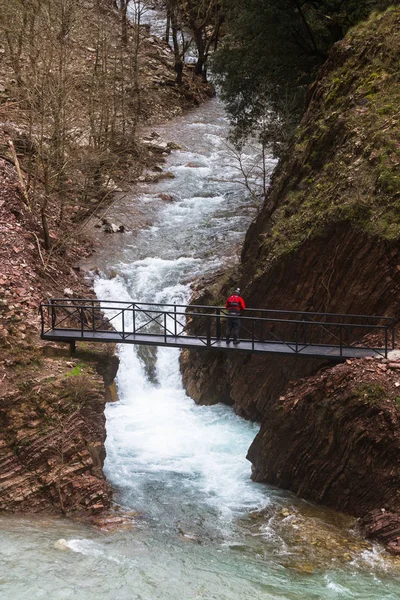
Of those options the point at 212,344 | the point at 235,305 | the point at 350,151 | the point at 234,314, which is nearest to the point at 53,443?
the point at 212,344

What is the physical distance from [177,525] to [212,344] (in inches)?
189

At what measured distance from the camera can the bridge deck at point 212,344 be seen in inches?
700

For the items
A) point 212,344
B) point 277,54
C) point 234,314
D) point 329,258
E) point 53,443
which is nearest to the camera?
point 53,443

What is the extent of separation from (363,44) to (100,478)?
15.8 m

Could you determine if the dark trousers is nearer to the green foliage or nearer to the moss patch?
the moss patch

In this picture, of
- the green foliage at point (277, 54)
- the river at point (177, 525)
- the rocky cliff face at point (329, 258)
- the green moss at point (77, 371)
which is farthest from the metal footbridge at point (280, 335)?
the green foliage at point (277, 54)

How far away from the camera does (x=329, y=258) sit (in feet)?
64.4

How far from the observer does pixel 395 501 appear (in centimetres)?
1538

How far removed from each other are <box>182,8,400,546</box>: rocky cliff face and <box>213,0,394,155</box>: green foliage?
4.12 meters

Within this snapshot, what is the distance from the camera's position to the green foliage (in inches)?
1082

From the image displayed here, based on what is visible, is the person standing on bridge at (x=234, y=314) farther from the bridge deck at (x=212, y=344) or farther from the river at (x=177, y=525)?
the river at (x=177, y=525)

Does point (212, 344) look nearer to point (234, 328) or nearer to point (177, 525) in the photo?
point (234, 328)

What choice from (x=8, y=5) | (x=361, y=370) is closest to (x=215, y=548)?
(x=361, y=370)

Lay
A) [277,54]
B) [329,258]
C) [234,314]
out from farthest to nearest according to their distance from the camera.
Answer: [277,54], [329,258], [234,314]
